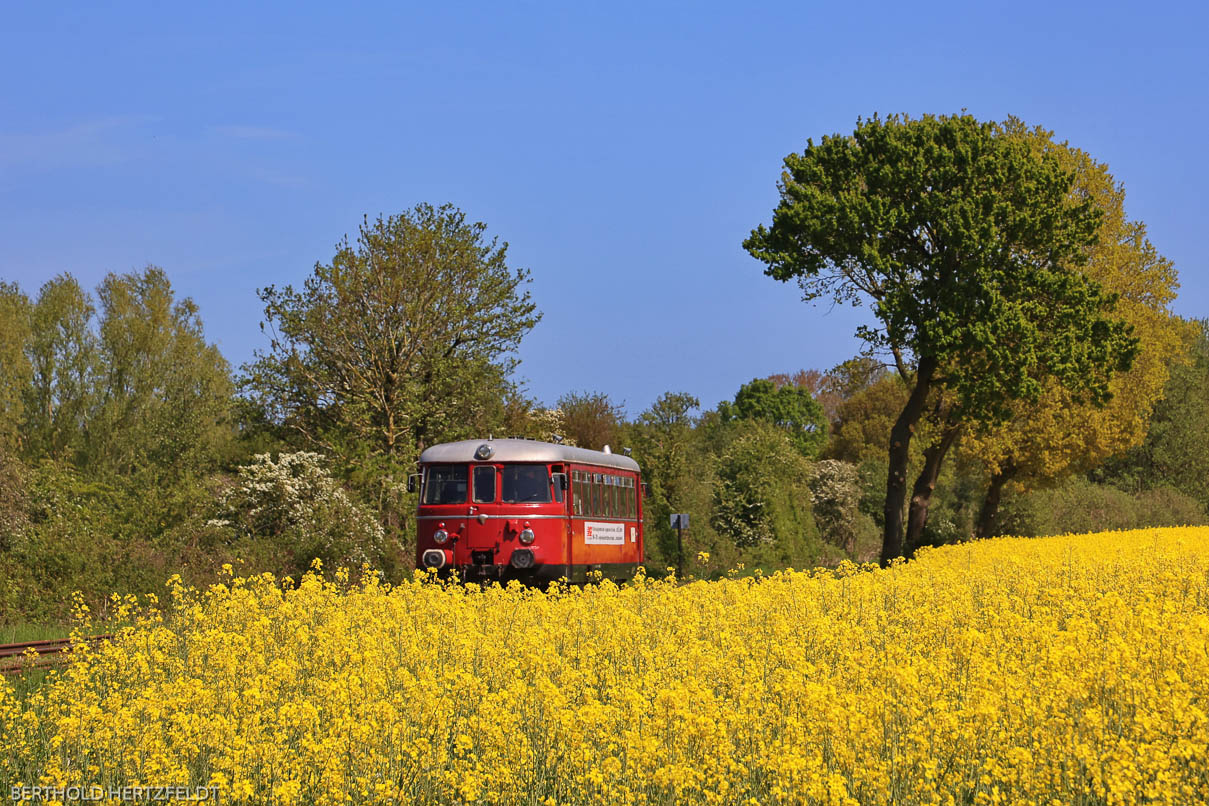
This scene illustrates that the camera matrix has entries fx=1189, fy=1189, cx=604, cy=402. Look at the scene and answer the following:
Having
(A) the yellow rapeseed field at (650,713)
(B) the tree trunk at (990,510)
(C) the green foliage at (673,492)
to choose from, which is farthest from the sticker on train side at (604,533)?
(B) the tree trunk at (990,510)

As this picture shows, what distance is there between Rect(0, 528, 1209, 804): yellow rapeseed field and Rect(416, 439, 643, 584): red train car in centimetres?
904

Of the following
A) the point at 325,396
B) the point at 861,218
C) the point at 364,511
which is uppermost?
the point at 861,218

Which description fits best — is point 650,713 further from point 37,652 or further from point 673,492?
point 673,492

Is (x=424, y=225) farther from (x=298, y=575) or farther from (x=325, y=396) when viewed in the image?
(x=298, y=575)

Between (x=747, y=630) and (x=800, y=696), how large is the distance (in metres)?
3.78

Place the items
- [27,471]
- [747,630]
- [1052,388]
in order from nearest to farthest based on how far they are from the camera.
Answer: [747,630] → [27,471] → [1052,388]

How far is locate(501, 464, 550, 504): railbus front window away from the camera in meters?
20.3

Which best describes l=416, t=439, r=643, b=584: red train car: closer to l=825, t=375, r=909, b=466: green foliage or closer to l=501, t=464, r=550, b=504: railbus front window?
l=501, t=464, r=550, b=504: railbus front window

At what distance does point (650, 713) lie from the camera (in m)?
6.84

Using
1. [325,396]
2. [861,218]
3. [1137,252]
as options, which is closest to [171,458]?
[325,396]

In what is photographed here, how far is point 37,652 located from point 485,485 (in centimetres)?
966

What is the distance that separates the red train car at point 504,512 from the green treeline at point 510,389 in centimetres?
332

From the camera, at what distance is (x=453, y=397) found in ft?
100

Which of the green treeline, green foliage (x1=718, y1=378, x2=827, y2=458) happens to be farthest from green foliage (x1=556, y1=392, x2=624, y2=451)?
green foliage (x1=718, y1=378, x2=827, y2=458)
